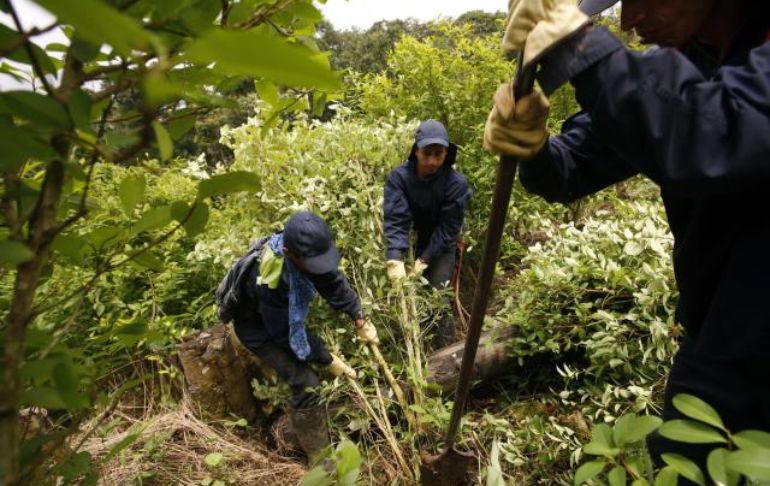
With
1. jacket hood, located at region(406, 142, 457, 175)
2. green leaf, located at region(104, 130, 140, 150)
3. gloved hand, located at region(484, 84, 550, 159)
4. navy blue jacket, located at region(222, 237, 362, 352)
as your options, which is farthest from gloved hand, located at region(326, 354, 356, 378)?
green leaf, located at region(104, 130, 140, 150)

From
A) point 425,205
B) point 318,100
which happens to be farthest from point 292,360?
point 318,100

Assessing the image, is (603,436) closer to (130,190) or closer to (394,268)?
(130,190)

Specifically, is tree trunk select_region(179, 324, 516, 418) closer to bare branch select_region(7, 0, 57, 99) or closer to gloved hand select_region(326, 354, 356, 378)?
gloved hand select_region(326, 354, 356, 378)

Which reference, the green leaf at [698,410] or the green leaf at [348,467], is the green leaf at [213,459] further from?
the green leaf at [698,410]

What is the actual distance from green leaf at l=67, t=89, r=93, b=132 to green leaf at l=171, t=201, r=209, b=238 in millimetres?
190

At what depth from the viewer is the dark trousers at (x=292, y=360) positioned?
336 cm

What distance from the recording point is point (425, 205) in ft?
13.3

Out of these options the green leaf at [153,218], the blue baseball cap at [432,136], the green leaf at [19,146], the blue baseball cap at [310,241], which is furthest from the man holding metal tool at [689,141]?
the blue baseball cap at [432,136]

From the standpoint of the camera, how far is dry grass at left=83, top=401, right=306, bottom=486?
115 inches

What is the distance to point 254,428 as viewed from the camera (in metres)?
3.83

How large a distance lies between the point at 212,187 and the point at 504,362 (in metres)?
3.04

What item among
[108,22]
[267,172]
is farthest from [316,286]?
[108,22]

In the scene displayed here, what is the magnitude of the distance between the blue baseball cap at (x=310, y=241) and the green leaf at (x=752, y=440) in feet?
8.12

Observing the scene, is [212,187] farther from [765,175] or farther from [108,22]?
[765,175]
